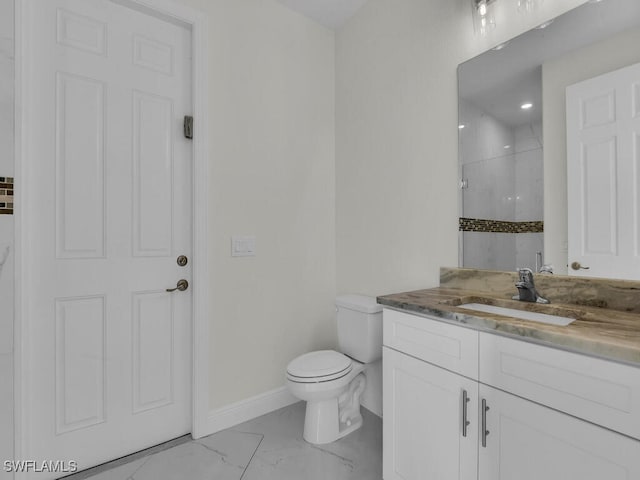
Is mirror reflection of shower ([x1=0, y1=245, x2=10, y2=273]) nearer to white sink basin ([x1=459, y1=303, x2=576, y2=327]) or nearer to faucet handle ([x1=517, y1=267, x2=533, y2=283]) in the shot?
white sink basin ([x1=459, y1=303, x2=576, y2=327])

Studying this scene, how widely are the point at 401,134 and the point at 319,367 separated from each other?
1.41 meters

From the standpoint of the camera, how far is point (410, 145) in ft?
6.28

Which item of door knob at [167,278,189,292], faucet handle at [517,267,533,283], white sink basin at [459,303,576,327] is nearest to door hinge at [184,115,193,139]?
door knob at [167,278,189,292]

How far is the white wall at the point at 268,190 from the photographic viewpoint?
1950 mm

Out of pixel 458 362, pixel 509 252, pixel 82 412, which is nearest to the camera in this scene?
pixel 458 362

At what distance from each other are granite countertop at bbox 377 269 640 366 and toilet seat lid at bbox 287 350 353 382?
1.93 feet

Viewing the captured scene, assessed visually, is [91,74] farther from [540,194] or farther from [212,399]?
[540,194]

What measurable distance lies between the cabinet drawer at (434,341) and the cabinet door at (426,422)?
31 mm

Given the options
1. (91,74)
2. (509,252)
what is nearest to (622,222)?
(509,252)

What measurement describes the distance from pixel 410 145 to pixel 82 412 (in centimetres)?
220

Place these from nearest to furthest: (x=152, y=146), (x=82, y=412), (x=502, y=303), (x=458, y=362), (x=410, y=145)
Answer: (x=458, y=362) → (x=502, y=303) → (x=82, y=412) → (x=152, y=146) → (x=410, y=145)

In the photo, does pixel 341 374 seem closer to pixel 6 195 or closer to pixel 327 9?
pixel 6 195

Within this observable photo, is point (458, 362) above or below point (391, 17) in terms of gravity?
below

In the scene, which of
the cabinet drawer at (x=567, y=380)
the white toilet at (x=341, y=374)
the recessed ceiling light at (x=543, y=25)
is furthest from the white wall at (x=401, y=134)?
the cabinet drawer at (x=567, y=380)
